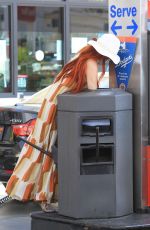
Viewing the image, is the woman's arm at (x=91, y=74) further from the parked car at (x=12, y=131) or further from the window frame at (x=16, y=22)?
the window frame at (x=16, y=22)

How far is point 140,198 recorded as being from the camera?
5.00 m

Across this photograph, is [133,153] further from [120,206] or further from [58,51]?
[58,51]

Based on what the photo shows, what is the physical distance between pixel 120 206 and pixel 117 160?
14.4 inches

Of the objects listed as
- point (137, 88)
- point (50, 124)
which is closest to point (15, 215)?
point (50, 124)

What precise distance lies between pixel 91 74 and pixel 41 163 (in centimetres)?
87

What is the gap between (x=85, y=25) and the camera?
14.6 metres

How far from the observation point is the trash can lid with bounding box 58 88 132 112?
15.5ft

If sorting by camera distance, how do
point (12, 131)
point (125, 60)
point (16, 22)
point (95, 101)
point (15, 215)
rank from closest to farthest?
point (95, 101)
point (125, 60)
point (15, 215)
point (12, 131)
point (16, 22)

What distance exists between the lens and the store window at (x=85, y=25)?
14.5 meters

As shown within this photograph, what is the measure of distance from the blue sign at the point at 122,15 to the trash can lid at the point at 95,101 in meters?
0.56

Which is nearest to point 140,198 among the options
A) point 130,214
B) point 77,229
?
point 130,214

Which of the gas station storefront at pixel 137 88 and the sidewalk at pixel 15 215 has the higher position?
the gas station storefront at pixel 137 88

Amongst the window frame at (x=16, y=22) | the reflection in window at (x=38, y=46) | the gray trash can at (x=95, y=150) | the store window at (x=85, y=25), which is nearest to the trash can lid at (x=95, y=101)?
A: the gray trash can at (x=95, y=150)

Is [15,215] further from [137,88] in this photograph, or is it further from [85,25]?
[85,25]
